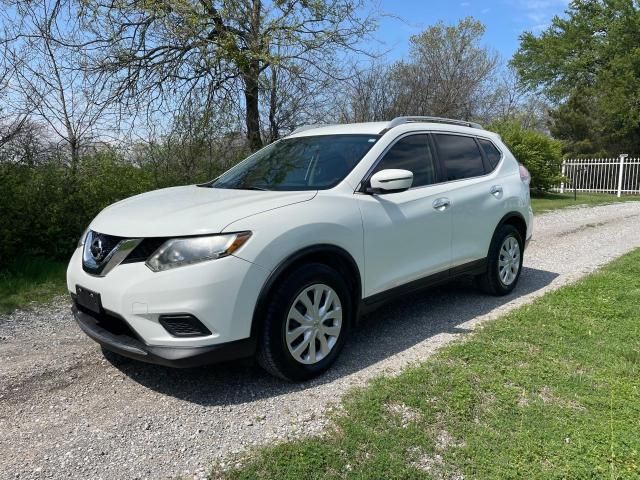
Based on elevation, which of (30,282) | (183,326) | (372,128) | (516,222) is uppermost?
(372,128)

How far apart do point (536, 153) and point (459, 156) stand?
1539 centimetres

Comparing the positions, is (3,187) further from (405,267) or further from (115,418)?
(405,267)

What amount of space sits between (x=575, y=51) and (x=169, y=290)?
36.7 m

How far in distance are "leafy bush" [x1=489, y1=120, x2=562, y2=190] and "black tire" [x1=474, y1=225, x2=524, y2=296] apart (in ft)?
46.7

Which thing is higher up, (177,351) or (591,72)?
(591,72)

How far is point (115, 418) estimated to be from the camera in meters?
3.07

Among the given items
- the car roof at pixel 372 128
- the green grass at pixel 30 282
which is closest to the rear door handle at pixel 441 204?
the car roof at pixel 372 128

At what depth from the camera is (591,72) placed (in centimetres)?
3291

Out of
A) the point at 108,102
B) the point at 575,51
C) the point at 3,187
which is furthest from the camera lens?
→ the point at 575,51

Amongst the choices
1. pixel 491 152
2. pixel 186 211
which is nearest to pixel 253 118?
pixel 491 152

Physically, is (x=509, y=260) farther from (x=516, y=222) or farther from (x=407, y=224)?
(x=407, y=224)

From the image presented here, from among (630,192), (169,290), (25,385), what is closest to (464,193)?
(169,290)

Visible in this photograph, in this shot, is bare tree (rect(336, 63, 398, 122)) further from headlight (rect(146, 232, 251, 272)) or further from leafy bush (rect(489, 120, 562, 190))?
headlight (rect(146, 232, 251, 272))

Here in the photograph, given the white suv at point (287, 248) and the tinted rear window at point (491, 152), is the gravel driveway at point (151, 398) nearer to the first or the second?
the white suv at point (287, 248)
